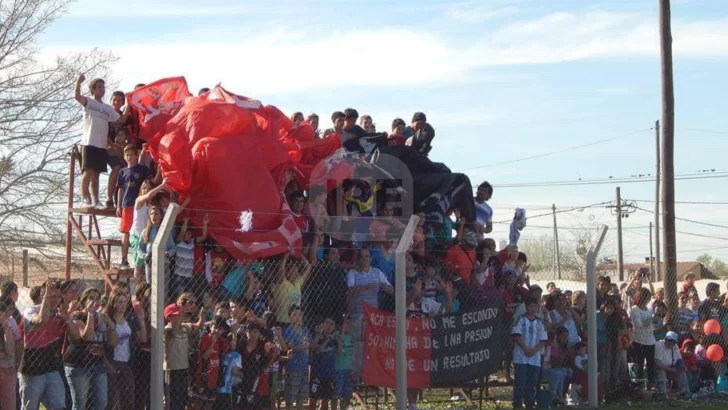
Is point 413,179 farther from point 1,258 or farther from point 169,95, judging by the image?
point 1,258

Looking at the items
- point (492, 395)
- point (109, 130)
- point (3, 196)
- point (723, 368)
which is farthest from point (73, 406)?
point (3, 196)

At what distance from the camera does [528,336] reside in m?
12.8

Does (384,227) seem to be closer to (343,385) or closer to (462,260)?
(462,260)

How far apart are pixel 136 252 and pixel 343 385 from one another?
2.64m

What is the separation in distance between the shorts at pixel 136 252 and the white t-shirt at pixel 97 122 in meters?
1.63

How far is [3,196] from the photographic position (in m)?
24.8

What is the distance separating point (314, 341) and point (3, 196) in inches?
616

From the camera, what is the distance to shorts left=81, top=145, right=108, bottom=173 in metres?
12.2

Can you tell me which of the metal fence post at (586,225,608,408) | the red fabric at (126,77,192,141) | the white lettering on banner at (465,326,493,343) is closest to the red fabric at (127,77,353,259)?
the red fabric at (126,77,192,141)

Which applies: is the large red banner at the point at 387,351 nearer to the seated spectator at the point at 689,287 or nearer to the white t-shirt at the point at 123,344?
the white t-shirt at the point at 123,344

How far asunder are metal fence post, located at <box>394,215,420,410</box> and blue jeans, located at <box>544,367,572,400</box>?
3.07 meters

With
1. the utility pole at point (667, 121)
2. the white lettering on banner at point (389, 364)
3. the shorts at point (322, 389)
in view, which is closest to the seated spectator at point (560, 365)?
the white lettering on banner at point (389, 364)

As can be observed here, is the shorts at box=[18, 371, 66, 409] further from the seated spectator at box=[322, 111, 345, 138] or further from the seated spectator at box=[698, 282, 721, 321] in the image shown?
the seated spectator at box=[698, 282, 721, 321]

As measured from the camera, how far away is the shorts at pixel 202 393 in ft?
33.7
